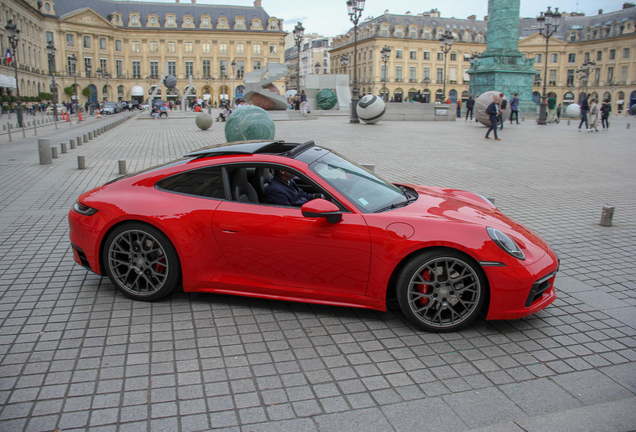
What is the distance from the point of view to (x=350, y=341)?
396 cm

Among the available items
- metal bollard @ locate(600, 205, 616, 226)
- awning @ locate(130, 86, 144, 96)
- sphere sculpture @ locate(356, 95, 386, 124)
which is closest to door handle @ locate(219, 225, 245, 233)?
metal bollard @ locate(600, 205, 616, 226)

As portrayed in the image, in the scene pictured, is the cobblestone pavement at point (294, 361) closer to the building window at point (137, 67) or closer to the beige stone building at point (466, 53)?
the beige stone building at point (466, 53)

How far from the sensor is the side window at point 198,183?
4.54m

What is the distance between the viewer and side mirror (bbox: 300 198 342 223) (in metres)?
4.03

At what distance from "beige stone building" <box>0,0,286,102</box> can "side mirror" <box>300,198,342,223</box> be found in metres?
91.7

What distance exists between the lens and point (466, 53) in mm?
106375

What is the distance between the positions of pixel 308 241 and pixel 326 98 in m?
45.5

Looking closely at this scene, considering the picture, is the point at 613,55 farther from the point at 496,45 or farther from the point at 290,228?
the point at 290,228

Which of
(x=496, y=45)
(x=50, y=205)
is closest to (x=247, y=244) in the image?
(x=50, y=205)

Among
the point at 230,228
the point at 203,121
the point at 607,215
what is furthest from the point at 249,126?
the point at 203,121

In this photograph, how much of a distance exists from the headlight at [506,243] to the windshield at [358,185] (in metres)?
0.87

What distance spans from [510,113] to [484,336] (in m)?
32.3

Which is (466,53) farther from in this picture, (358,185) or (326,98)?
(358,185)

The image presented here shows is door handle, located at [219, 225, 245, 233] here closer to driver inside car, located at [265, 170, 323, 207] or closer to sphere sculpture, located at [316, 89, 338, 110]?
driver inside car, located at [265, 170, 323, 207]
